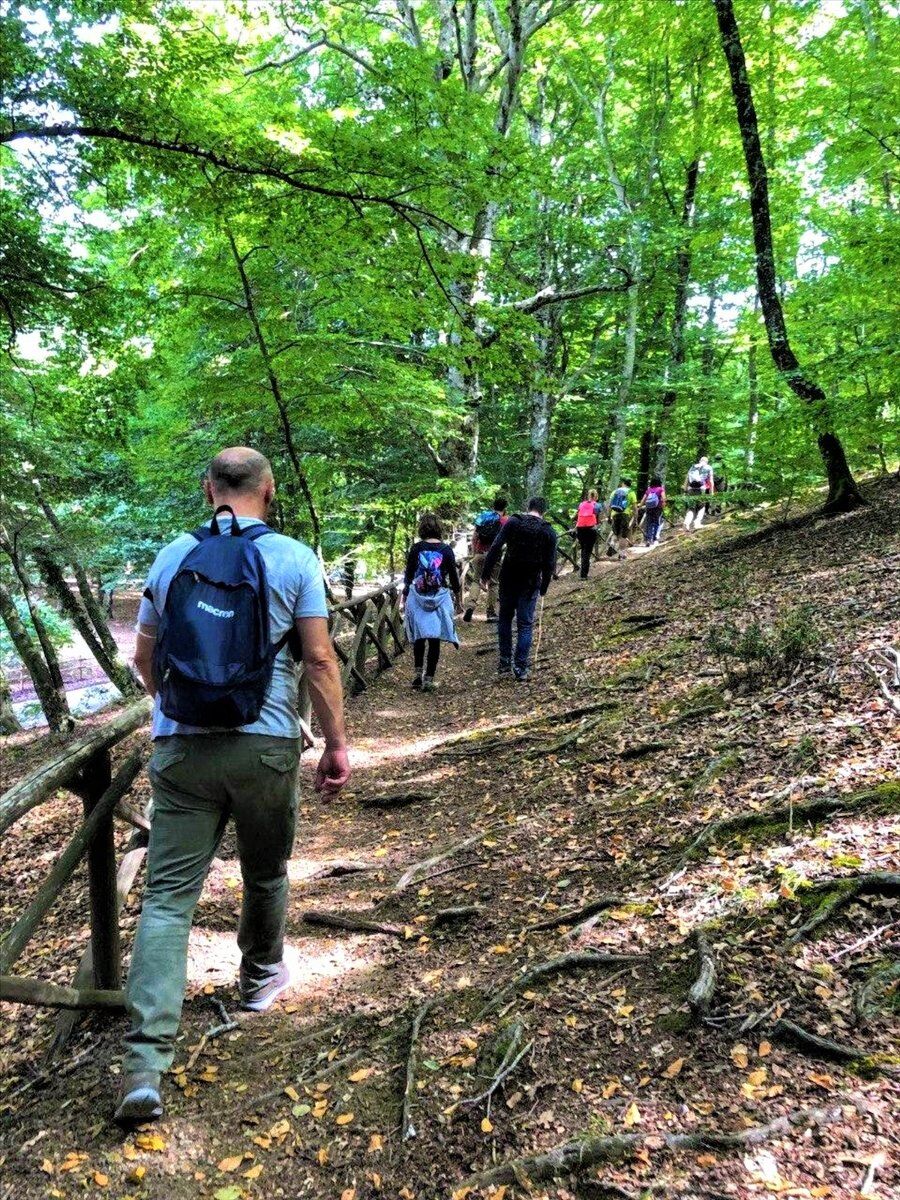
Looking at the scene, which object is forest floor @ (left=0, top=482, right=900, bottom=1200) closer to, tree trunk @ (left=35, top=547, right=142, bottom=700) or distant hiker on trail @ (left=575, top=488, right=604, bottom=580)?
distant hiker on trail @ (left=575, top=488, right=604, bottom=580)

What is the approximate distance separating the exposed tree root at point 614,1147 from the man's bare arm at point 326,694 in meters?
1.23

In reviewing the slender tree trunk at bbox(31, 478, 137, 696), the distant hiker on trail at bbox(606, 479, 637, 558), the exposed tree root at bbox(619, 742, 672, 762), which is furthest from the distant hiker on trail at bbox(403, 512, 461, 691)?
the distant hiker on trail at bbox(606, 479, 637, 558)

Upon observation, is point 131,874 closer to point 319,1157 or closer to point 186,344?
point 319,1157

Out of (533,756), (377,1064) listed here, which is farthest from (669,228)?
(377,1064)

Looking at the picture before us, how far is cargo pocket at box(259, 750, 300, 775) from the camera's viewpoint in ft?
8.23

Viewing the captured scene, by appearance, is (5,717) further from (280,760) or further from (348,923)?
(280,760)

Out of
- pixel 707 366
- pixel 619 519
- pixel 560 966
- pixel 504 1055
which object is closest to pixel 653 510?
pixel 619 519

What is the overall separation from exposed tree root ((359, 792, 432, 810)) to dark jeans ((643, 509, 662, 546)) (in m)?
12.6

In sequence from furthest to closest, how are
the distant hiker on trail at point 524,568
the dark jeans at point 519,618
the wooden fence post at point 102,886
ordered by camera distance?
the dark jeans at point 519,618 < the distant hiker on trail at point 524,568 < the wooden fence post at point 102,886

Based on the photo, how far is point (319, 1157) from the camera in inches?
89.8

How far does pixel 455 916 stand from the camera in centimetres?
358

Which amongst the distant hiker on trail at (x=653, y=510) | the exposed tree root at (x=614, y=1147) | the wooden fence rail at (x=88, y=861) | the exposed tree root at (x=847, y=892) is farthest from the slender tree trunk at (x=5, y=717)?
the exposed tree root at (x=847, y=892)

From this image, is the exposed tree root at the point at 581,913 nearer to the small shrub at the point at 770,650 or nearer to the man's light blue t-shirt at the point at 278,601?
the man's light blue t-shirt at the point at 278,601

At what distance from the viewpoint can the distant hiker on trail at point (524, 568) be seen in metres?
7.72
